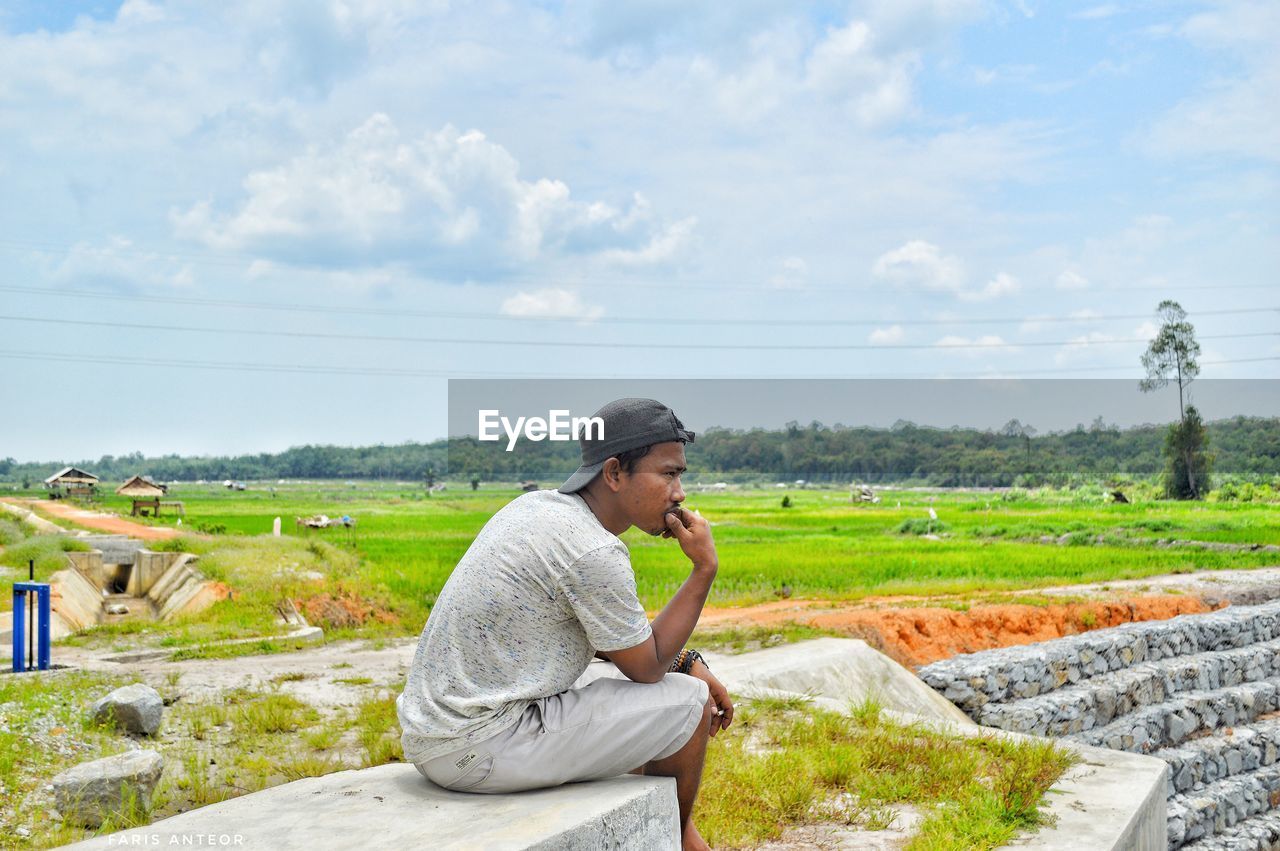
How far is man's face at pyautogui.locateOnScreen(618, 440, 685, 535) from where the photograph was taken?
2.98 m

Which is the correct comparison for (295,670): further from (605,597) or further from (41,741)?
(605,597)

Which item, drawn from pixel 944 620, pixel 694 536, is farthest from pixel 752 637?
pixel 694 536

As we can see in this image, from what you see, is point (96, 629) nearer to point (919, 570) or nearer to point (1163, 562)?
point (919, 570)

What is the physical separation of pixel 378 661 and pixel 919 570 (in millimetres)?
11769

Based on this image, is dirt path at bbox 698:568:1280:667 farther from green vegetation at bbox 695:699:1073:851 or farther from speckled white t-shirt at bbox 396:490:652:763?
speckled white t-shirt at bbox 396:490:652:763

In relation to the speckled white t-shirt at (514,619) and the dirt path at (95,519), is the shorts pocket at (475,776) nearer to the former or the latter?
the speckled white t-shirt at (514,619)

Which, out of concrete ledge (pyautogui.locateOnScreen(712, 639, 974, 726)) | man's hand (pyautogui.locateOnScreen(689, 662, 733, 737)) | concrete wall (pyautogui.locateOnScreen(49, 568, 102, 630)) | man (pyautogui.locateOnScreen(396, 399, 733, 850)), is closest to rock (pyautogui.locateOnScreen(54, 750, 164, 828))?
man (pyautogui.locateOnScreen(396, 399, 733, 850))

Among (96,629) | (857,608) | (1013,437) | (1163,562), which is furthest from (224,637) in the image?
(1013,437)

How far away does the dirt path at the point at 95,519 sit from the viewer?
2408 cm

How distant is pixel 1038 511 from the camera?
2403 cm

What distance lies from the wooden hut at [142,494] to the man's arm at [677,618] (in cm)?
2973

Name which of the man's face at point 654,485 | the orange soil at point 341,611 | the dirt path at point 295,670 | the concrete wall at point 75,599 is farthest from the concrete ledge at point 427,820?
the concrete wall at point 75,599

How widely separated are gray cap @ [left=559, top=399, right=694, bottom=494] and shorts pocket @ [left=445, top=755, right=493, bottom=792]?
2.53 ft

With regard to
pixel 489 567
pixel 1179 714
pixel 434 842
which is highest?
pixel 489 567
